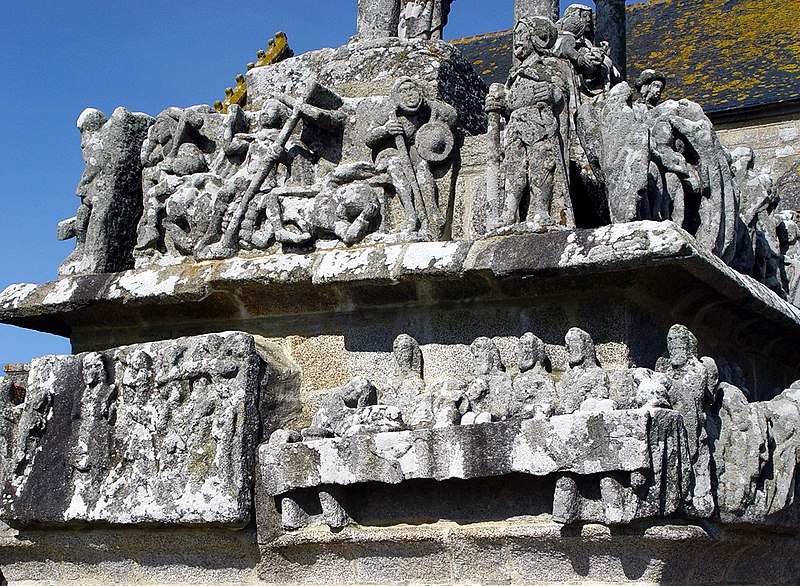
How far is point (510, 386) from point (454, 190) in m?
1.18

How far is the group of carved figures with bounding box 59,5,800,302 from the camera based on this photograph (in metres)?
5.79

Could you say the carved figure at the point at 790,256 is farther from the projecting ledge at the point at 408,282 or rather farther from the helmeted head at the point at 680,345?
Answer: the helmeted head at the point at 680,345

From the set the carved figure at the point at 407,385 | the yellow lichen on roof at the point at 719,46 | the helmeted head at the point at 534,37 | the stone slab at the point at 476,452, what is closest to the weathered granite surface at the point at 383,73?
the helmeted head at the point at 534,37

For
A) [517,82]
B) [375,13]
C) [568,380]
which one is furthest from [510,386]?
[375,13]

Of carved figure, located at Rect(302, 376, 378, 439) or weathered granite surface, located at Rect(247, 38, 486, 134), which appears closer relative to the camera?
carved figure, located at Rect(302, 376, 378, 439)

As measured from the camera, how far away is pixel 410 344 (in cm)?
584

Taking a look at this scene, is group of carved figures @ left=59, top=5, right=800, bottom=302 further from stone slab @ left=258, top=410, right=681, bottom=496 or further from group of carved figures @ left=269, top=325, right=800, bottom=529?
stone slab @ left=258, top=410, right=681, bottom=496

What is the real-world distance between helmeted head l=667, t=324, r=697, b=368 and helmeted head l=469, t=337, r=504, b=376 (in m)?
0.79

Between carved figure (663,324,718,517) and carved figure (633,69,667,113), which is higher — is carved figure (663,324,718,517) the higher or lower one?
the lower one

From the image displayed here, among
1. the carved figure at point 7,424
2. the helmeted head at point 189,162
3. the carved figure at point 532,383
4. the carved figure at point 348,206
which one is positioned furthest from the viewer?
the helmeted head at point 189,162

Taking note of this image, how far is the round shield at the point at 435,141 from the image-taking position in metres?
6.14

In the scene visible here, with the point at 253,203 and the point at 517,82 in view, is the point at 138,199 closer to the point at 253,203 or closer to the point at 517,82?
the point at 253,203

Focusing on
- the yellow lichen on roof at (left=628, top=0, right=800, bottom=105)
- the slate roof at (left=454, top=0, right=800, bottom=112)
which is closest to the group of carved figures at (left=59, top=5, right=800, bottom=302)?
the slate roof at (left=454, top=0, right=800, bottom=112)

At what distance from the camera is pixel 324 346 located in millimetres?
6148
